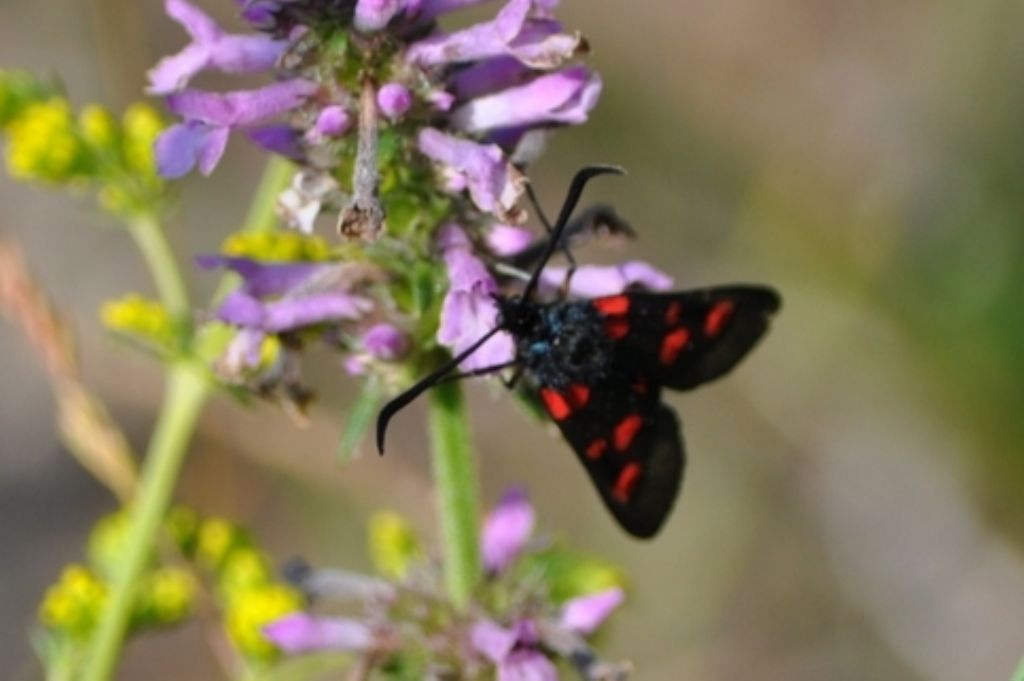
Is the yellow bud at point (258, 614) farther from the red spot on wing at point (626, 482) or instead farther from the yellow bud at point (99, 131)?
the yellow bud at point (99, 131)

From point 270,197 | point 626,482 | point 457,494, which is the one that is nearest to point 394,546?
point 457,494

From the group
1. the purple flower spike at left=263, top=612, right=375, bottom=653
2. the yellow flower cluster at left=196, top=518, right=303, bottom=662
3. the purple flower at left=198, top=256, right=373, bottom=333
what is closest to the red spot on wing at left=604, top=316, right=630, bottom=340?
the purple flower at left=198, top=256, right=373, bottom=333

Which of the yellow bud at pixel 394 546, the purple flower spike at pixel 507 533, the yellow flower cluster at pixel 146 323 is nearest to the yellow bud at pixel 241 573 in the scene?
the yellow bud at pixel 394 546

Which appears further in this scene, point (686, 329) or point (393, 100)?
point (686, 329)

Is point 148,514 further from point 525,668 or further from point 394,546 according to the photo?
point 525,668

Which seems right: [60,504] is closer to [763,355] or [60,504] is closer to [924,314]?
[763,355]

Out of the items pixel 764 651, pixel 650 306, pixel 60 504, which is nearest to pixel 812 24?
pixel 764 651
